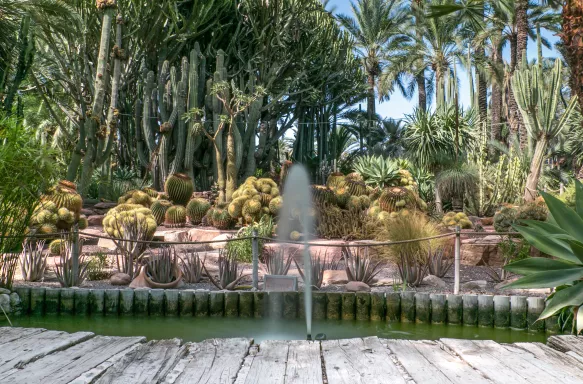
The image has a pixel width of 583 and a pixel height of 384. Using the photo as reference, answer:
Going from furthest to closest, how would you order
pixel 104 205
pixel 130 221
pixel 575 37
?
pixel 104 205 → pixel 130 221 → pixel 575 37

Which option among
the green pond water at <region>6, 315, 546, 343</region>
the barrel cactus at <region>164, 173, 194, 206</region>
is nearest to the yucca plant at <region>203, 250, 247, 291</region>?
the green pond water at <region>6, 315, 546, 343</region>

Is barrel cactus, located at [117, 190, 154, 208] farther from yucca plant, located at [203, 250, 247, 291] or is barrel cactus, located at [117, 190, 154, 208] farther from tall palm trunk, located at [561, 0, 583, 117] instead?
tall palm trunk, located at [561, 0, 583, 117]

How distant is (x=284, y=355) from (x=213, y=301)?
12.8 ft

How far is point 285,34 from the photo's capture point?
20219 mm

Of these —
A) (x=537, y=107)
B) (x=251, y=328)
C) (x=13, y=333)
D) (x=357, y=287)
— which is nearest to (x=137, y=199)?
(x=357, y=287)

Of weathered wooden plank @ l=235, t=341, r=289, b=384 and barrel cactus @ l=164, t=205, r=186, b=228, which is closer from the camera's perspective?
weathered wooden plank @ l=235, t=341, r=289, b=384

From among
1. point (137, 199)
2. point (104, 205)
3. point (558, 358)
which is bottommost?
point (558, 358)

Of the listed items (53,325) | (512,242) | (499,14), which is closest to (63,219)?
(53,325)

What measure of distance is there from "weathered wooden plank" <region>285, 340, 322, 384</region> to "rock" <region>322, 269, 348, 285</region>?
483 cm

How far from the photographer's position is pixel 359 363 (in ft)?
8.13

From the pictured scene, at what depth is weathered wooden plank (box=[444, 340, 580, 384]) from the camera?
2275mm

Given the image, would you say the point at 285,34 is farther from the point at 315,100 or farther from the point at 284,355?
the point at 284,355

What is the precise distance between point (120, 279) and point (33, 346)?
4794 millimetres

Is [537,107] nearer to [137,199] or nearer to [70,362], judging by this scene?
[137,199]
